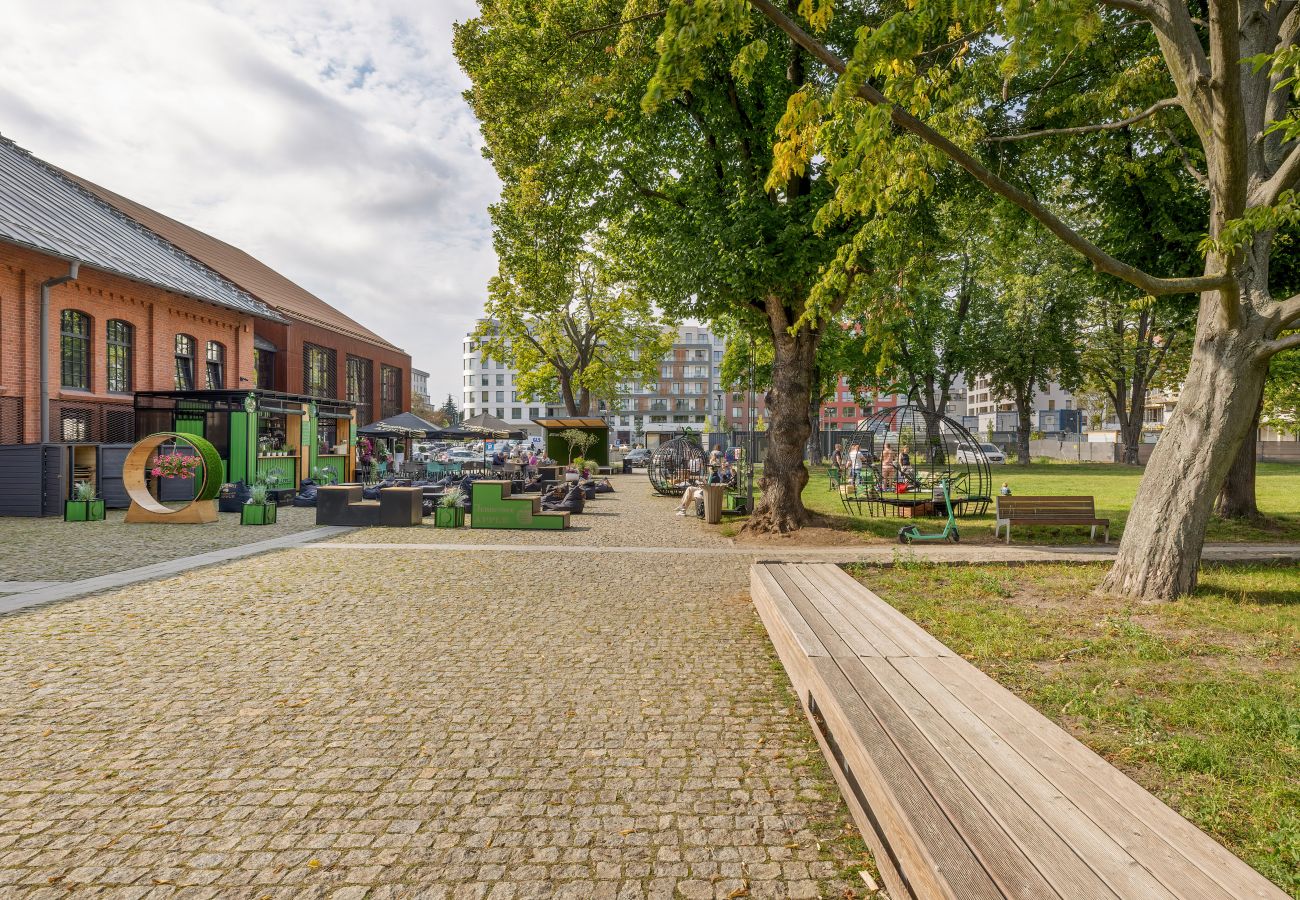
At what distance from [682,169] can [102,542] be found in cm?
1359

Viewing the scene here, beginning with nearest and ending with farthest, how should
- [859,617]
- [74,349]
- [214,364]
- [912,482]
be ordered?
[859,617] → [912,482] → [74,349] → [214,364]

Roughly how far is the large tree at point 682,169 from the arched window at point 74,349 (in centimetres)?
1546

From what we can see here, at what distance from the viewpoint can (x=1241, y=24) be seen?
347 inches

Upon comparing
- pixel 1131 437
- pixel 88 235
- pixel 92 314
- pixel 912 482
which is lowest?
pixel 912 482

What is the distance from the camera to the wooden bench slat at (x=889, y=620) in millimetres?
4707

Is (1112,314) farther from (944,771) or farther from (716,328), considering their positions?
(944,771)

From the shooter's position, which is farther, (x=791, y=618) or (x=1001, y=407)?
(x=1001, y=407)

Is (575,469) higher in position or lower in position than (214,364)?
lower

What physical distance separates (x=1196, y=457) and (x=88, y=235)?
28751 mm

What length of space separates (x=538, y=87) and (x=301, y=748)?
1229cm

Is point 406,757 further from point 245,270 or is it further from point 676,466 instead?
point 245,270

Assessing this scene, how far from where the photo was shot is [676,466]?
25.2m

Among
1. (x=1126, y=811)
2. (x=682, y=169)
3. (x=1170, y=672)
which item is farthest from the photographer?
(x=682, y=169)

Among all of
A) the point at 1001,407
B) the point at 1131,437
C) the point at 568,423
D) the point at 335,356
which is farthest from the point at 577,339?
the point at 1001,407
